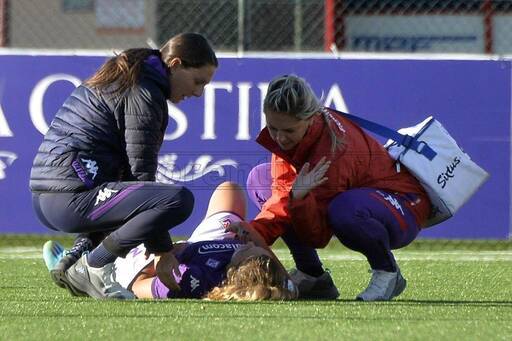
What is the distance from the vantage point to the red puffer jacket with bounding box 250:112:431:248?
5.52 m

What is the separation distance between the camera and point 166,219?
525 centimetres

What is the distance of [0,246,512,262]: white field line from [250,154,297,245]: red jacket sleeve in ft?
7.90

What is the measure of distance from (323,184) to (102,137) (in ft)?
3.25

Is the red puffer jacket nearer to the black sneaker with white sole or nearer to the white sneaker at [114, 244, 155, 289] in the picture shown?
the black sneaker with white sole

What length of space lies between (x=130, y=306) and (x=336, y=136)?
118cm

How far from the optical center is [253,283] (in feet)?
17.6

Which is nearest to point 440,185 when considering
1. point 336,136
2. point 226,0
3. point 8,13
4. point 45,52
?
point 336,136

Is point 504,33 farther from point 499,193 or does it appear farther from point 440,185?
point 440,185

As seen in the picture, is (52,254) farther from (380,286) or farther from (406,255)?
(406,255)

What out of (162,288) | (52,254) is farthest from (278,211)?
(52,254)

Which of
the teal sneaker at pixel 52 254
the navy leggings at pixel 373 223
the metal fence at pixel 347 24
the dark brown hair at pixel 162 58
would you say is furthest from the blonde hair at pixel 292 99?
the metal fence at pixel 347 24

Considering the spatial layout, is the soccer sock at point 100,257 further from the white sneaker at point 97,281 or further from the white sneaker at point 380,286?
the white sneaker at point 380,286

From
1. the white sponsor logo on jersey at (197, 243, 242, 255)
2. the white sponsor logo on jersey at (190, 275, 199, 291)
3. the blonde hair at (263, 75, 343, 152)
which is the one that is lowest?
the white sponsor logo on jersey at (190, 275, 199, 291)

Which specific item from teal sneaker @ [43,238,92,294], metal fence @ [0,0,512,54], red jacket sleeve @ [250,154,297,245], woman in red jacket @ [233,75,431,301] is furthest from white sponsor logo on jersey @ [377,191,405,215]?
metal fence @ [0,0,512,54]
